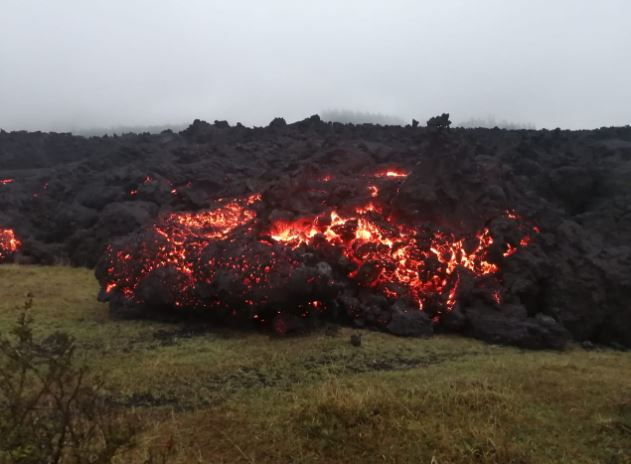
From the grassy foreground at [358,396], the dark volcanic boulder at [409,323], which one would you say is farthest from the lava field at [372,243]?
the grassy foreground at [358,396]

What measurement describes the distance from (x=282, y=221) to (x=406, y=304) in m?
4.73

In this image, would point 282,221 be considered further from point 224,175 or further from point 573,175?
point 573,175

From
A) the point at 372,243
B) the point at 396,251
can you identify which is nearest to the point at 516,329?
the point at 396,251

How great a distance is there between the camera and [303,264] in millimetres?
13352

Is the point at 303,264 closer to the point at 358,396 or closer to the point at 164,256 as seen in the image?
the point at 164,256

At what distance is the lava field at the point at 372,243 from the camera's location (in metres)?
13.5

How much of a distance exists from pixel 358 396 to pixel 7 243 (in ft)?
69.9

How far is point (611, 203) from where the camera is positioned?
20234 millimetres

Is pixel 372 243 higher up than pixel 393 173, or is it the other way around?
pixel 393 173

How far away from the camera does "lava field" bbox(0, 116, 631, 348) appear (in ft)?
44.3

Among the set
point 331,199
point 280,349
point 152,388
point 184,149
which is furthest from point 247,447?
point 184,149

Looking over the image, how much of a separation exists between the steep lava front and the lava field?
44 mm

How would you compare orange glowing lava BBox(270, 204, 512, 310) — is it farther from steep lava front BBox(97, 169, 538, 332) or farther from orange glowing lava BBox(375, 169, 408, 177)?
orange glowing lava BBox(375, 169, 408, 177)

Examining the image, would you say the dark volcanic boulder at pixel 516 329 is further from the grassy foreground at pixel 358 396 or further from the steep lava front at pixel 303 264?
the steep lava front at pixel 303 264
